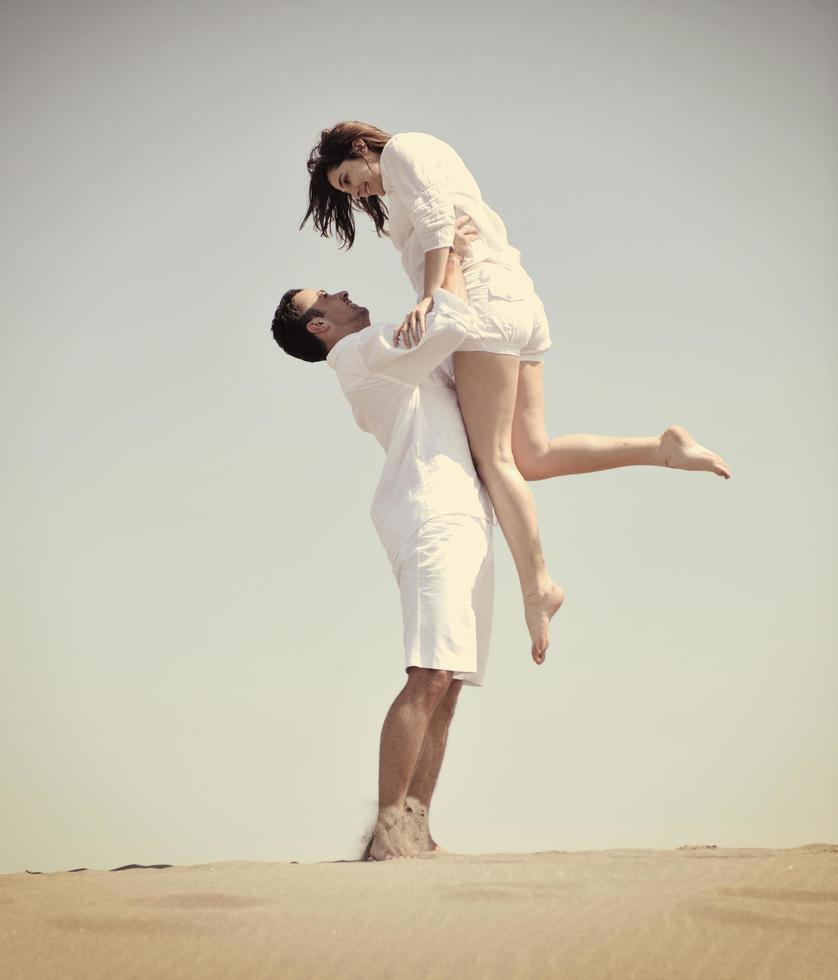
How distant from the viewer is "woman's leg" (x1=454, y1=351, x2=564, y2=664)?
4.17 metres

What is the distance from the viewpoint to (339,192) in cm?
488

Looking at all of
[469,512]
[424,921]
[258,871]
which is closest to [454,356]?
[469,512]

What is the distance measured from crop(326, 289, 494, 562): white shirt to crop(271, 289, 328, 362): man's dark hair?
1.01 ft

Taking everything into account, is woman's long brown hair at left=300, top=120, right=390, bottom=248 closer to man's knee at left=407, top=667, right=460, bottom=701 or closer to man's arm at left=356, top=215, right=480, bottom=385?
man's arm at left=356, top=215, right=480, bottom=385

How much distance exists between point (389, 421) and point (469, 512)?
45cm

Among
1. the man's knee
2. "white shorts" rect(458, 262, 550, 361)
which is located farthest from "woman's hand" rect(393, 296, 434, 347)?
the man's knee

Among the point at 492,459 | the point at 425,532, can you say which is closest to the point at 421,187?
the point at 492,459

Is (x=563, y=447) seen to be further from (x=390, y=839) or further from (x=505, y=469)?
(x=390, y=839)

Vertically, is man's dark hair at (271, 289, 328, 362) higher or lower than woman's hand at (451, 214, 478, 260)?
lower

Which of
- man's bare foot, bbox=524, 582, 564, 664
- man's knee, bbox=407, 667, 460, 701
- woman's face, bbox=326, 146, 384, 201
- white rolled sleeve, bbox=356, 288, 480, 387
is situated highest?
woman's face, bbox=326, 146, 384, 201

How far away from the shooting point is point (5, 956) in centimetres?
222

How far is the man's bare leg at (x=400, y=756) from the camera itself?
12.2 feet

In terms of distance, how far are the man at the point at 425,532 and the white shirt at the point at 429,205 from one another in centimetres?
9

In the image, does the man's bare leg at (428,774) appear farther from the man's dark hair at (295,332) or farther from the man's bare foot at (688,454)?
the man's dark hair at (295,332)
